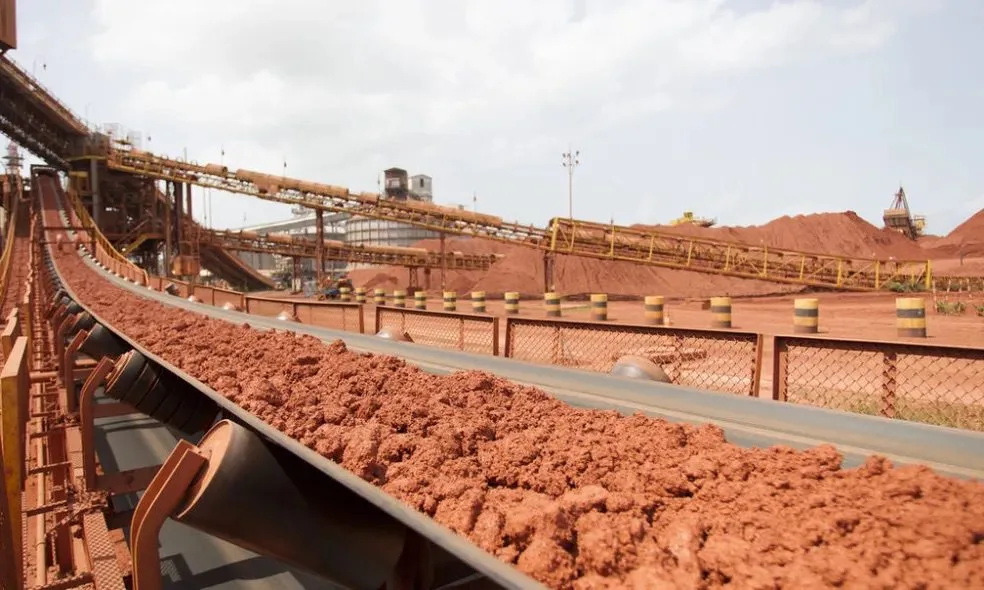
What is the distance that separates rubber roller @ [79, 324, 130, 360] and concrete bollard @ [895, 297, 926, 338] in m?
13.3

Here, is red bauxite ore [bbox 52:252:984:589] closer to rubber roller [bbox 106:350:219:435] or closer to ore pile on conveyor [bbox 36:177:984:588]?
ore pile on conveyor [bbox 36:177:984:588]

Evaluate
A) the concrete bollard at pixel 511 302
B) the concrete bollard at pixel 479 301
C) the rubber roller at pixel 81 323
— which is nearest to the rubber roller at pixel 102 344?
the rubber roller at pixel 81 323

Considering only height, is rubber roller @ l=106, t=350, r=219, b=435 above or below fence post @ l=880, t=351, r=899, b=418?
below

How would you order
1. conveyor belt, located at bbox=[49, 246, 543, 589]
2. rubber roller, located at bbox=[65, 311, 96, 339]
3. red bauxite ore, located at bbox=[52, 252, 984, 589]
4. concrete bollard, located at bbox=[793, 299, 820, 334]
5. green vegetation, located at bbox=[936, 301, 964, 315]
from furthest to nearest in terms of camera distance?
green vegetation, located at bbox=[936, 301, 964, 315] → concrete bollard, located at bbox=[793, 299, 820, 334] → rubber roller, located at bbox=[65, 311, 96, 339] → red bauxite ore, located at bbox=[52, 252, 984, 589] → conveyor belt, located at bbox=[49, 246, 543, 589]

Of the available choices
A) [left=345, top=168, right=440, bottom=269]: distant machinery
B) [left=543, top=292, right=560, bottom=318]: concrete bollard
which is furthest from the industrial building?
[left=543, top=292, right=560, bottom=318]: concrete bollard

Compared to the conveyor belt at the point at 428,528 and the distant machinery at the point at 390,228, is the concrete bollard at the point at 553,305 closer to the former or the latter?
the conveyor belt at the point at 428,528

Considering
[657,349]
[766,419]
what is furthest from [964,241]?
[766,419]

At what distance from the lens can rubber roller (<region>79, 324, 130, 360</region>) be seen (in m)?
7.45

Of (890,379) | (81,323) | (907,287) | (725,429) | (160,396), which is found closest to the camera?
(725,429)

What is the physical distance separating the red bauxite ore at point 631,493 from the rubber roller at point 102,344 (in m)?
5.26

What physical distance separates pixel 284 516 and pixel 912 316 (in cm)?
1248

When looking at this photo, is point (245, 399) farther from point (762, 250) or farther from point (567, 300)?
point (567, 300)

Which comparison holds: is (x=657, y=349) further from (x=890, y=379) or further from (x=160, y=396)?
(x=160, y=396)

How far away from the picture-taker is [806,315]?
38.7ft
